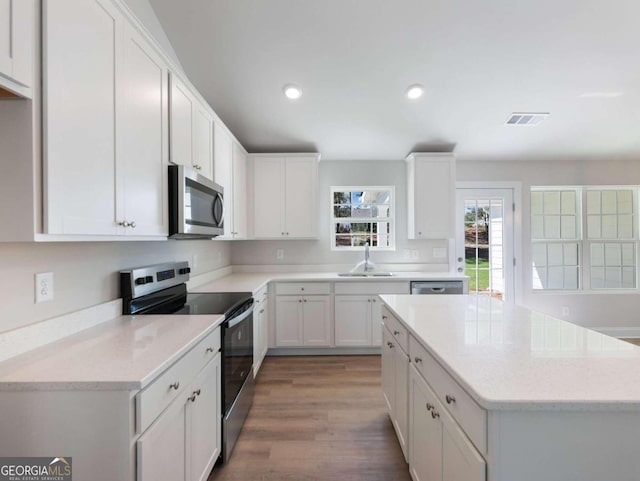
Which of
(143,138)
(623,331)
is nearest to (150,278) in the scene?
(143,138)

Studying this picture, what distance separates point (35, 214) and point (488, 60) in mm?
3189

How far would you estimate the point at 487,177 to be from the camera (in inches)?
164

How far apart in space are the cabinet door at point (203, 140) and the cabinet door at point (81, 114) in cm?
88

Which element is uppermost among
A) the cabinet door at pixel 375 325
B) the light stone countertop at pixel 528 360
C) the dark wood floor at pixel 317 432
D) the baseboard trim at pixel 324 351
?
the light stone countertop at pixel 528 360

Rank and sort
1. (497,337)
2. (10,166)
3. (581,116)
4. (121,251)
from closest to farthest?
1. (10,166)
2. (497,337)
3. (121,251)
4. (581,116)

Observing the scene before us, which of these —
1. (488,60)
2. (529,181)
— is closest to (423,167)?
(488,60)

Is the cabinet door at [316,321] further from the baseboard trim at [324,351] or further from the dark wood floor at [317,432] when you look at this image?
the dark wood floor at [317,432]

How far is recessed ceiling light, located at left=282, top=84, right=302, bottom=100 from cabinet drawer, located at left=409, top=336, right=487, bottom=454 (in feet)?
8.23

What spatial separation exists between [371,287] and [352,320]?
43 cm

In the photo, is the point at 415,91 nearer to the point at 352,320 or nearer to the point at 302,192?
the point at 302,192

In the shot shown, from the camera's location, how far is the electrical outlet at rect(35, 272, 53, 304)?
1304 millimetres


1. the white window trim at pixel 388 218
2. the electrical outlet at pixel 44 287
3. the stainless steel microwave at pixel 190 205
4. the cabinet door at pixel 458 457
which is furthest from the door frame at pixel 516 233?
the electrical outlet at pixel 44 287

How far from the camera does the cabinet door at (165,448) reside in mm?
1027

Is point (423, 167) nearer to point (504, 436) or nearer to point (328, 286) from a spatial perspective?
point (328, 286)
